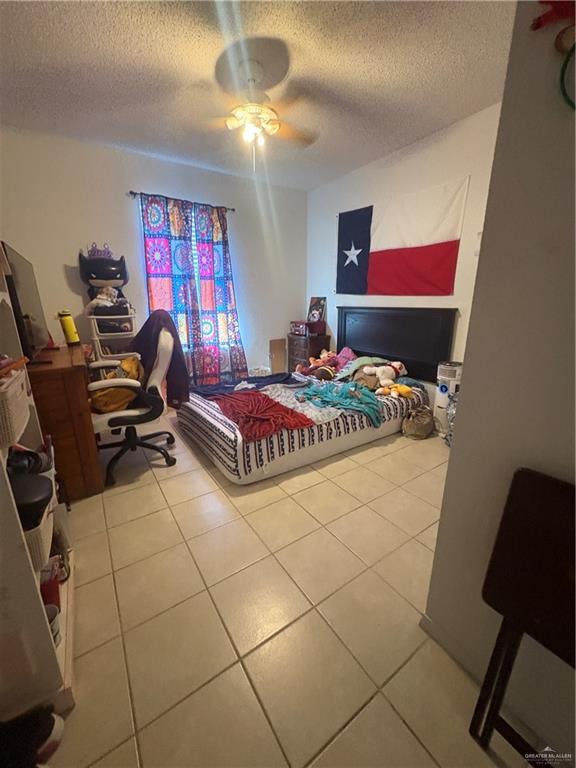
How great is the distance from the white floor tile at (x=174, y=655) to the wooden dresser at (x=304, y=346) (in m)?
3.27

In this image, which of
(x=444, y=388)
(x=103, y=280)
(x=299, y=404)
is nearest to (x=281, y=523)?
(x=299, y=404)

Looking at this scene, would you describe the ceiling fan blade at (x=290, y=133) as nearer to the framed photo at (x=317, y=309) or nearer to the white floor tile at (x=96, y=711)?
the framed photo at (x=317, y=309)

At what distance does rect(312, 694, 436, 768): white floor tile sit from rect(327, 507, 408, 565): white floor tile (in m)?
0.59

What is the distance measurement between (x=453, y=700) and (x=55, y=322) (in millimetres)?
3978

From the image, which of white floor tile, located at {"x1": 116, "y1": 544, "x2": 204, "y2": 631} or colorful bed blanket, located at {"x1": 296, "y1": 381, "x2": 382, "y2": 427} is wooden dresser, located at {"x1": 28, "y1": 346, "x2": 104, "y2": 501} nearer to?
white floor tile, located at {"x1": 116, "y1": 544, "x2": 204, "y2": 631}

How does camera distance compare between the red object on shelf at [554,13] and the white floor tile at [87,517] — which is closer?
the red object on shelf at [554,13]

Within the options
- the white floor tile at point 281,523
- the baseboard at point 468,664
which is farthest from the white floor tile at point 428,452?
the baseboard at point 468,664

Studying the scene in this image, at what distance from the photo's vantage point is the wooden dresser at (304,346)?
13.7 feet

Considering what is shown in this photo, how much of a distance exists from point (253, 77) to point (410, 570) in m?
3.01

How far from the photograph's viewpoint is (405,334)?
10.8 feet

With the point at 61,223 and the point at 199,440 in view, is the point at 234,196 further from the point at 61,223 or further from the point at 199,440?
the point at 199,440

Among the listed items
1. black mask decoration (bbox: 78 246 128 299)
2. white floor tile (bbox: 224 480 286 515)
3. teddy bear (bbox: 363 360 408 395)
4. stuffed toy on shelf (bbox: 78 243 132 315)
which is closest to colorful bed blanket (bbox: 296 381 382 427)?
teddy bear (bbox: 363 360 408 395)

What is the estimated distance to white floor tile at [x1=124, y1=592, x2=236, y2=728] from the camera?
1.01 meters

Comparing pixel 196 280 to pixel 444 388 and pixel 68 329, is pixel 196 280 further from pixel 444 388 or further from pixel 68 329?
pixel 444 388
